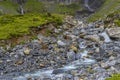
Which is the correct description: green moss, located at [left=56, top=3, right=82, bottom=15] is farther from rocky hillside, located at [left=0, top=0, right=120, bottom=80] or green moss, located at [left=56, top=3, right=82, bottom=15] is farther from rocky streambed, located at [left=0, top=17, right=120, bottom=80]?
rocky streambed, located at [left=0, top=17, right=120, bottom=80]

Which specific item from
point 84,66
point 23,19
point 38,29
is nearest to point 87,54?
point 84,66

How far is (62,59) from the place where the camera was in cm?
3841

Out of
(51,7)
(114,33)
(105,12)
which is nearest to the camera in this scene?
(114,33)

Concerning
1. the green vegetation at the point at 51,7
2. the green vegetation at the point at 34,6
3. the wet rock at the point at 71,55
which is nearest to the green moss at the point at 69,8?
the green vegetation at the point at 51,7

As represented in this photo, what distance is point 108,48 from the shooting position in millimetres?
40781

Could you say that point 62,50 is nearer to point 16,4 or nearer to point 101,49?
point 101,49

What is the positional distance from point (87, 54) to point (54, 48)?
4.10 meters

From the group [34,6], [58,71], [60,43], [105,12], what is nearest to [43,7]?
[34,6]

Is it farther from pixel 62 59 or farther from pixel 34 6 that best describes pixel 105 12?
pixel 62 59

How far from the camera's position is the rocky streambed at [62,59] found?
3222 centimetres

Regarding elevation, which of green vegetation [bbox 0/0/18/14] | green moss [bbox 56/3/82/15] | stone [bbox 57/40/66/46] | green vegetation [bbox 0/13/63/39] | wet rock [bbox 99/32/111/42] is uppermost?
A: green vegetation [bbox 0/13/63/39]

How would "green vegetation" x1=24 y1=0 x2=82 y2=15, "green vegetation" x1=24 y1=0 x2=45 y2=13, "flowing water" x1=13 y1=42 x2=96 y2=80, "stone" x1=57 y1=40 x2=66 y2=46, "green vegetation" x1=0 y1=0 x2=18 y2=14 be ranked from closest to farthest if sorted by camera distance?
"flowing water" x1=13 y1=42 x2=96 y2=80
"stone" x1=57 y1=40 x2=66 y2=46
"green vegetation" x1=0 y1=0 x2=18 y2=14
"green vegetation" x1=24 y1=0 x2=82 y2=15
"green vegetation" x1=24 y1=0 x2=45 y2=13

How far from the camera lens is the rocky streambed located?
32219 millimetres

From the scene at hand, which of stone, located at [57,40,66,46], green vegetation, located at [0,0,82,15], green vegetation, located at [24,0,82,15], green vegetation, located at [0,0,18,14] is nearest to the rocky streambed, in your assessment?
stone, located at [57,40,66,46]
